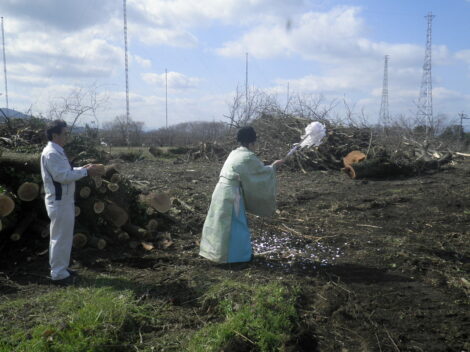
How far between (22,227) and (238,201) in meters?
2.79

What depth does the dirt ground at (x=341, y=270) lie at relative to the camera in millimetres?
3383

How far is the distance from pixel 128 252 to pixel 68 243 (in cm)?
125

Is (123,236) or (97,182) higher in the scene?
(97,182)

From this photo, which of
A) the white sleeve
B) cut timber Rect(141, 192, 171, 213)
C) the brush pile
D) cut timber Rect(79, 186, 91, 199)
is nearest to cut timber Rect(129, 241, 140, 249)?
cut timber Rect(141, 192, 171, 213)

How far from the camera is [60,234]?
4.32 m

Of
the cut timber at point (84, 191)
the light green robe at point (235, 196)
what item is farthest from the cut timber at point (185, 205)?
the light green robe at point (235, 196)

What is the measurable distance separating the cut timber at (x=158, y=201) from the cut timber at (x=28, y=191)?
1661mm

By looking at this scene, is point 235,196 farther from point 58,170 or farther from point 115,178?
point 115,178

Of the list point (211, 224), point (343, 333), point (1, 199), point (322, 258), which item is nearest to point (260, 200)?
point (211, 224)

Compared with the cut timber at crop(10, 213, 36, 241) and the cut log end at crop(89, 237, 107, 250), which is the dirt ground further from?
the cut timber at crop(10, 213, 36, 241)

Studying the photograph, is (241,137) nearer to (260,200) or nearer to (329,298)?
(260,200)

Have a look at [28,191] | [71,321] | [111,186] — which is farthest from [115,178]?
[71,321]

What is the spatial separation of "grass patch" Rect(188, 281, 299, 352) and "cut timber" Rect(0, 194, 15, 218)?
2627mm

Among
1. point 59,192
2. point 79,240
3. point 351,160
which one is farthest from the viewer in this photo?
point 351,160
